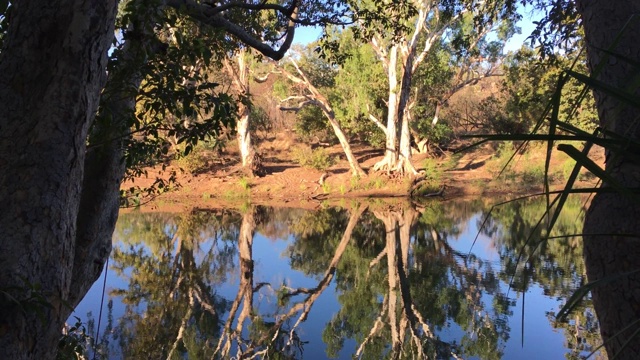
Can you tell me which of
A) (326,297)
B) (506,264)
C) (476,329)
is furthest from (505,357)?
(506,264)

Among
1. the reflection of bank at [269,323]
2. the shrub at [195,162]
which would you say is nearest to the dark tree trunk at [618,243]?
the reflection of bank at [269,323]

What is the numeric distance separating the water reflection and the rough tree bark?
6.75ft

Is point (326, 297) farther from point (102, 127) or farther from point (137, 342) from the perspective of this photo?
point (102, 127)

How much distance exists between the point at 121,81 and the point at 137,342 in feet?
14.8

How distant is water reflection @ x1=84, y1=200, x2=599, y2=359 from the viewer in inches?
240

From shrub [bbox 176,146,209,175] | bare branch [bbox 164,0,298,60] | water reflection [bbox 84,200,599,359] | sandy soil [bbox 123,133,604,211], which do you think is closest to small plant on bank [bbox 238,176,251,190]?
sandy soil [bbox 123,133,604,211]

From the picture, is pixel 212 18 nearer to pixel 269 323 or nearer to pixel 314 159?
pixel 269 323

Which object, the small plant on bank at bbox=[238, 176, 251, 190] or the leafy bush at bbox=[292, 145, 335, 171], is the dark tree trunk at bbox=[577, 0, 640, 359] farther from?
the leafy bush at bbox=[292, 145, 335, 171]

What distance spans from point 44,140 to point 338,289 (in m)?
7.02

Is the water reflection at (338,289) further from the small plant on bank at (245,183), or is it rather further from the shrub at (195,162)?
the shrub at (195,162)

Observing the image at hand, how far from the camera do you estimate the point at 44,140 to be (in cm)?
168

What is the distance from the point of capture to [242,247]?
1173cm

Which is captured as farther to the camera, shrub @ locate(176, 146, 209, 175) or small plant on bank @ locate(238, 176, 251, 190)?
shrub @ locate(176, 146, 209, 175)

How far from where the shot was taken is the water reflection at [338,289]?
20.0 ft
